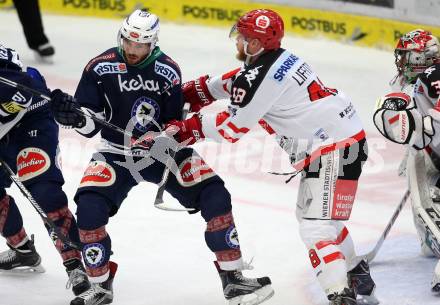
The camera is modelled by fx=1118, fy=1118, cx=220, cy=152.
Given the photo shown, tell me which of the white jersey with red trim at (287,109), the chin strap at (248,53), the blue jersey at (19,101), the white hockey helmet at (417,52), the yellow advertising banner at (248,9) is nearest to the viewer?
the white jersey with red trim at (287,109)

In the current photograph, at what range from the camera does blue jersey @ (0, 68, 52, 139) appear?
16.8ft

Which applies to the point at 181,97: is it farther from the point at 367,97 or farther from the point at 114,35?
the point at 114,35

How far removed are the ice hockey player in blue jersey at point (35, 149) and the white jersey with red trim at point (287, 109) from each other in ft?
2.73

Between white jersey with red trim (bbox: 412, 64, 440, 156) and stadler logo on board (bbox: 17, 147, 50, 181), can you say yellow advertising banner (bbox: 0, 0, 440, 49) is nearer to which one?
white jersey with red trim (bbox: 412, 64, 440, 156)

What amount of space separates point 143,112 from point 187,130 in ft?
0.89

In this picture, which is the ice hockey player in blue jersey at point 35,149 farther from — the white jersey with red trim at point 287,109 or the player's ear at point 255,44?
the player's ear at point 255,44

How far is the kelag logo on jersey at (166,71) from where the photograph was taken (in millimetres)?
5031

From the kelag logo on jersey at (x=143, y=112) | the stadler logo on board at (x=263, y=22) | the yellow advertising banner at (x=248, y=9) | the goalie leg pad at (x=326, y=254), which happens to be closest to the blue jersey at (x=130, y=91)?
the kelag logo on jersey at (x=143, y=112)

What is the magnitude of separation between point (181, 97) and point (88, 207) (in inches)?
26.7

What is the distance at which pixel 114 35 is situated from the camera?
998 cm

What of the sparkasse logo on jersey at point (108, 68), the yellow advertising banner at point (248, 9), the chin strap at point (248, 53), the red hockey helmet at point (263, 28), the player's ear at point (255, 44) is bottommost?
the yellow advertising banner at point (248, 9)

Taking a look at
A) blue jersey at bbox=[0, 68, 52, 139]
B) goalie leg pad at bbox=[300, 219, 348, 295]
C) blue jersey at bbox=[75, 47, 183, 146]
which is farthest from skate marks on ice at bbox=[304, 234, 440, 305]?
blue jersey at bbox=[0, 68, 52, 139]

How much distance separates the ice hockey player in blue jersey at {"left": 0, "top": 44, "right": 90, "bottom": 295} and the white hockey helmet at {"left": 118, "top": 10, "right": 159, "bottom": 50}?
1.88ft

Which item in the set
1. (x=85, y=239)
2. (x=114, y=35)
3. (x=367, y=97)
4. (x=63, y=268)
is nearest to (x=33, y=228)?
(x=63, y=268)
